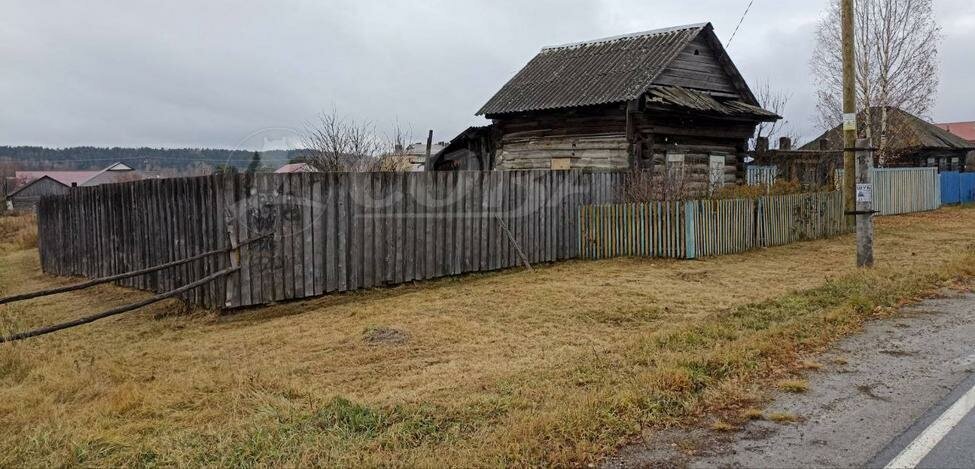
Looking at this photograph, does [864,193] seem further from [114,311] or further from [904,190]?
[904,190]

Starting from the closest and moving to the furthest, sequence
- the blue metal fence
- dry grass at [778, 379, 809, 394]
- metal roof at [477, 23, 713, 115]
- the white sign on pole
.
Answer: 1. dry grass at [778, 379, 809, 394]
2. the white sign on pole
3. metal roof at [477, 23, 713, 115]
4. the blue metal fence

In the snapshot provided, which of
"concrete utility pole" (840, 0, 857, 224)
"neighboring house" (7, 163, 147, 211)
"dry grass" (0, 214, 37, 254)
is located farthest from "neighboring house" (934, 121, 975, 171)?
"neighboring house" (7, 163, 147, 211)

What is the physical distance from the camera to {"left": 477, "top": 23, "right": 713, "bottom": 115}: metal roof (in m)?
17.5

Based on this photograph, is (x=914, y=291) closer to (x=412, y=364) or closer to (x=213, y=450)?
(x=412, y=364)

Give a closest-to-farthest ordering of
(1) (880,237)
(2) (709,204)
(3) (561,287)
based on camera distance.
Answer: (3) (561,287), (2) (709,204), (1) (880,237)

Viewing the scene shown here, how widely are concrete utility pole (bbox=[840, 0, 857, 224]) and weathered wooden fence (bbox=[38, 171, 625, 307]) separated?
5206 millimetres

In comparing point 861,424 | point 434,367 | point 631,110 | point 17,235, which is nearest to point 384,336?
point 434,367

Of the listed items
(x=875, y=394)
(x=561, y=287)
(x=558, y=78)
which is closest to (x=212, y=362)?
(x=561, y=287)

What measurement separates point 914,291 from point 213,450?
28.8 feet

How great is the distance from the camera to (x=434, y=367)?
6086 mm

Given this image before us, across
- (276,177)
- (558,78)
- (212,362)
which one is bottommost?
(212,362)

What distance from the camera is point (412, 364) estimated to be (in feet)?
20.6

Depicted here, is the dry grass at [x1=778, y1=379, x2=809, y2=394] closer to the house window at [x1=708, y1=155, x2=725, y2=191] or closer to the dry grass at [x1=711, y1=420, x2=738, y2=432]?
the dry grass at [x1=711, y1=420, x2=738, y2=432]

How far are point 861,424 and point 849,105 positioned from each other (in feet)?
26.9
